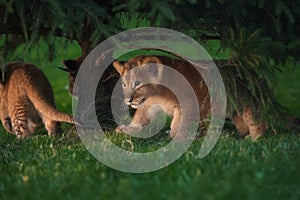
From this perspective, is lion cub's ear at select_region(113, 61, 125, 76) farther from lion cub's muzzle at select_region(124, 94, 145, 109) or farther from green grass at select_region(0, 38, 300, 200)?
green grass at select_region(0, 38, 300, 200)

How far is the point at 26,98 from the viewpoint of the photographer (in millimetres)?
10906

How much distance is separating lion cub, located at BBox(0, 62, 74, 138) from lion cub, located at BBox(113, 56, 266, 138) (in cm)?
189

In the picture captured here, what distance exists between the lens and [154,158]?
22.3 ft

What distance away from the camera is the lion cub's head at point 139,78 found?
29.4 ft

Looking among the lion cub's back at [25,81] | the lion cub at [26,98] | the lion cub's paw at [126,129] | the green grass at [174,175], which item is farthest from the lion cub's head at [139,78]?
the lion cub's back at [25,81]

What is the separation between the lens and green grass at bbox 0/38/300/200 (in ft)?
17.2

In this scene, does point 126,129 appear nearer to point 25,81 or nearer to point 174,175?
point 25,81

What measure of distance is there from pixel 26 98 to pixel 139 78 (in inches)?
106

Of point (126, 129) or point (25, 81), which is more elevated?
point (25, 81)

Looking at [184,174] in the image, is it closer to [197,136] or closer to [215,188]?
[215,188]

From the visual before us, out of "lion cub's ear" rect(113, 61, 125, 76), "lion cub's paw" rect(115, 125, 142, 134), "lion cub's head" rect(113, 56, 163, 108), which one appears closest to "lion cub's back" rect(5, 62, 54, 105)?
"lion cub's ear" rect(113, 61, 125, 76)

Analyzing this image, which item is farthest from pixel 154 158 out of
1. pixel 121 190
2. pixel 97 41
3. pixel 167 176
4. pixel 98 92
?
pixel 98 92

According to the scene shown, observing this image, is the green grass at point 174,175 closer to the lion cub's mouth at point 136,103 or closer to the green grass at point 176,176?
the green grass at point 176,176

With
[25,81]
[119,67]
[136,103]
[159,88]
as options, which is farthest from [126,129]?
[25,81]
